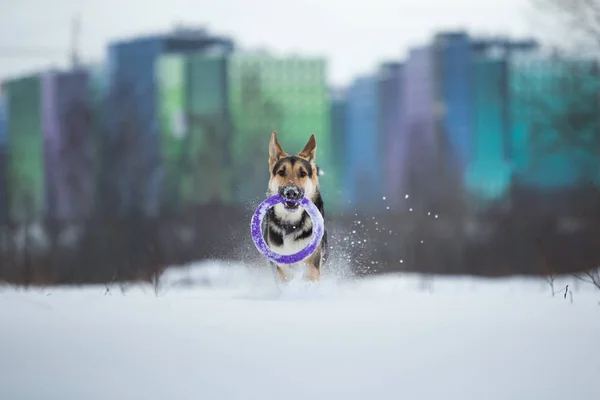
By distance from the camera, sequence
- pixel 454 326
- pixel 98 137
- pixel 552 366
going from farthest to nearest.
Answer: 1. pixel 98 137
2. pixel 454 326
3. pixel 552 366

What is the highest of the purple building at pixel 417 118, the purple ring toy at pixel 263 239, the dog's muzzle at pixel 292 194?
the purple building at pixel 417 118

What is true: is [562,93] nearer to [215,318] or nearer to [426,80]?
[215,318]

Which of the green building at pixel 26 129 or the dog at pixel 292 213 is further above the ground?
the green building at pixel 26 129

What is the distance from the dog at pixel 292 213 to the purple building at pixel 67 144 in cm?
2393

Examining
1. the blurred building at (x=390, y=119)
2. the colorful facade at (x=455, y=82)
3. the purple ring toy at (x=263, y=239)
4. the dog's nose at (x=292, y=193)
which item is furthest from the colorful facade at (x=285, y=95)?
the dog's nose at (x=292, y=193)

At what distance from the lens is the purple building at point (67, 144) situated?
143 feet

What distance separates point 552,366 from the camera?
5.18m

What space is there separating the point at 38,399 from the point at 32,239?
1531 cm

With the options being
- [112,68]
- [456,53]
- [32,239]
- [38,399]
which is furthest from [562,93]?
[112,68]

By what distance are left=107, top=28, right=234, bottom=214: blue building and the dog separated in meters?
20.2

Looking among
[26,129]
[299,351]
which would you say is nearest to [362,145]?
[26,129]

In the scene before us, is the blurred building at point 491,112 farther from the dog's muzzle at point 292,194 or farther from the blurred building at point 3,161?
the dog's muzzle at point 292,194

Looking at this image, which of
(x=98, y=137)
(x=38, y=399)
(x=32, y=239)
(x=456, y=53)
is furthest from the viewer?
(x=456, y=53)

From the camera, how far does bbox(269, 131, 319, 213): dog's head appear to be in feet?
28.1
